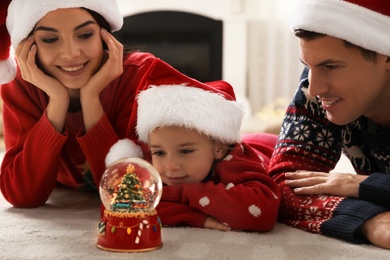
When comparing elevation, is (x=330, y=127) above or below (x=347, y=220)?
above

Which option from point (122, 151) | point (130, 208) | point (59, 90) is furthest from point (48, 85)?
point (130, 208)

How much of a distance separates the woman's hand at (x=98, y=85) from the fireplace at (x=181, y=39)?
8.93ft

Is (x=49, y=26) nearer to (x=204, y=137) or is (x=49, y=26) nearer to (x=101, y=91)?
(x=101, y=91)

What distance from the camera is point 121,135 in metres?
1.91

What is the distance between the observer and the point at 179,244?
57.7 inches

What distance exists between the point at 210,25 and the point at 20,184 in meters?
2.96

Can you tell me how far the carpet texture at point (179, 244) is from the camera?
4.55 feet

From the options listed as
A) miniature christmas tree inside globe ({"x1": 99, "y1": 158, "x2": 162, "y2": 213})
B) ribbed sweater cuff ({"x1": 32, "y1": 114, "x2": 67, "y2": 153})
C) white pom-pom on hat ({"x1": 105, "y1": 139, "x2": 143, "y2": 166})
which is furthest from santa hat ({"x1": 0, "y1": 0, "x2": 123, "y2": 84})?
miniature christmas tree inside globe ({"x1": 99, "y1": 158, "x2": 162, "y2": 213})

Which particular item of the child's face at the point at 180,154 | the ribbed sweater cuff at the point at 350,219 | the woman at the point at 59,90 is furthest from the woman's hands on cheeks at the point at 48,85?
the ribbed sweater cuff at the point at 350,219

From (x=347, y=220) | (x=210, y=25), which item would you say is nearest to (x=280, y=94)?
(x=210, y=25)

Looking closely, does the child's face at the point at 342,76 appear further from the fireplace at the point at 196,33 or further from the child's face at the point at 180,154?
the fireplace at the point at 196,33

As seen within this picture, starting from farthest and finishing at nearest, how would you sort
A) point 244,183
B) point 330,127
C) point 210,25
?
point 210,25, point 330,127, point 244,183

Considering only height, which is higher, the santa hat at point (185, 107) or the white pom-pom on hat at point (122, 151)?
the santa hat at point (185, 107)

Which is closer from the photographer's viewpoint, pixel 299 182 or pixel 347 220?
pixel 347 220
